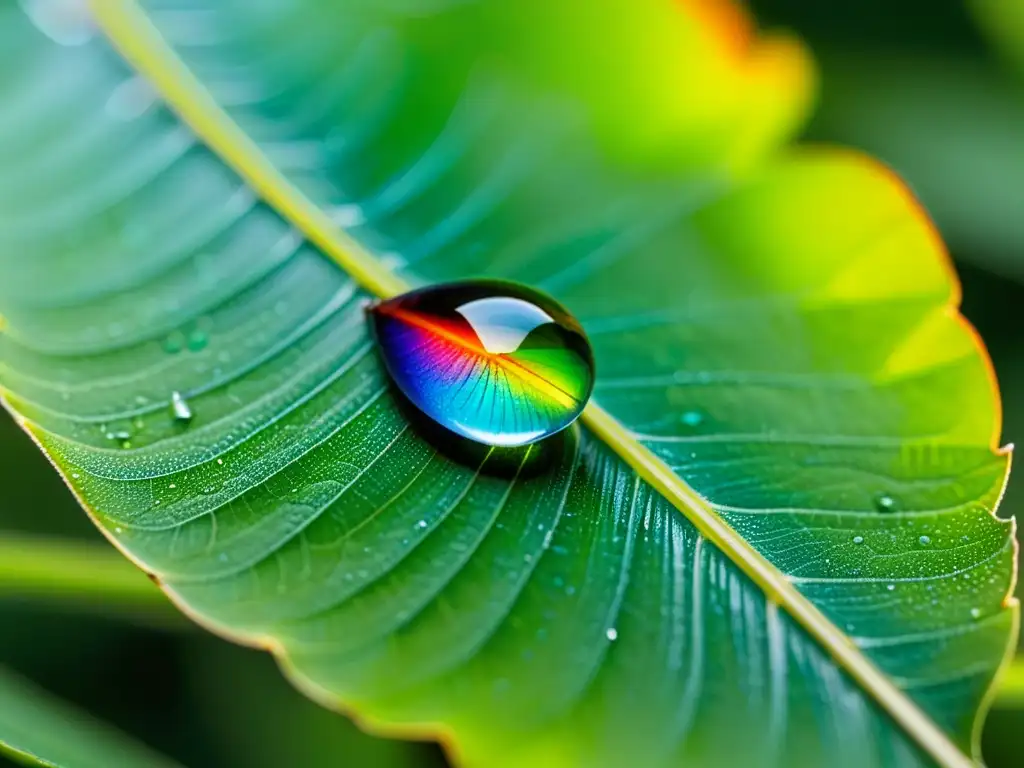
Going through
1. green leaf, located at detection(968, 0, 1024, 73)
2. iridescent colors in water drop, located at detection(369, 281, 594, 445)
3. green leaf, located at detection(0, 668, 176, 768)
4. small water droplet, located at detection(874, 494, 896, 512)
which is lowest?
green leaf, located at detection(0, 668, 176, 768)

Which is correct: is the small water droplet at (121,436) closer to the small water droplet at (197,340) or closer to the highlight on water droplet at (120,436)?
the highlight on water droplet at (120,436)

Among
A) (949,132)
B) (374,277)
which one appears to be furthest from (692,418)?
(949,132)

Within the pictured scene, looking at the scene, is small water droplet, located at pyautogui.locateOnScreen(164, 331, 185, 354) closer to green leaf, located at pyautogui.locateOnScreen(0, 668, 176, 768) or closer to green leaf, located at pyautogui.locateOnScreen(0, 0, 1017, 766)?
green leaf, located at pyautogui.locateOnScreen(0, 0, 1017, 766)

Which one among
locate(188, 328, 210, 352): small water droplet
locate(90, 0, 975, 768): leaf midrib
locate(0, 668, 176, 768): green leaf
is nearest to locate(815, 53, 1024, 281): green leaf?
locate(90, 0, 975, 768): leaf midrib

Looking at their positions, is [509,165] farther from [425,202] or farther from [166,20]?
[166,20]

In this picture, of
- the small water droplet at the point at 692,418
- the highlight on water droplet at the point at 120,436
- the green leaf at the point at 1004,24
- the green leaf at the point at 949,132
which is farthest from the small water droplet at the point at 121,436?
the green leaf at the point at 1004,24

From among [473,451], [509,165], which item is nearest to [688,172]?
[509,165]
